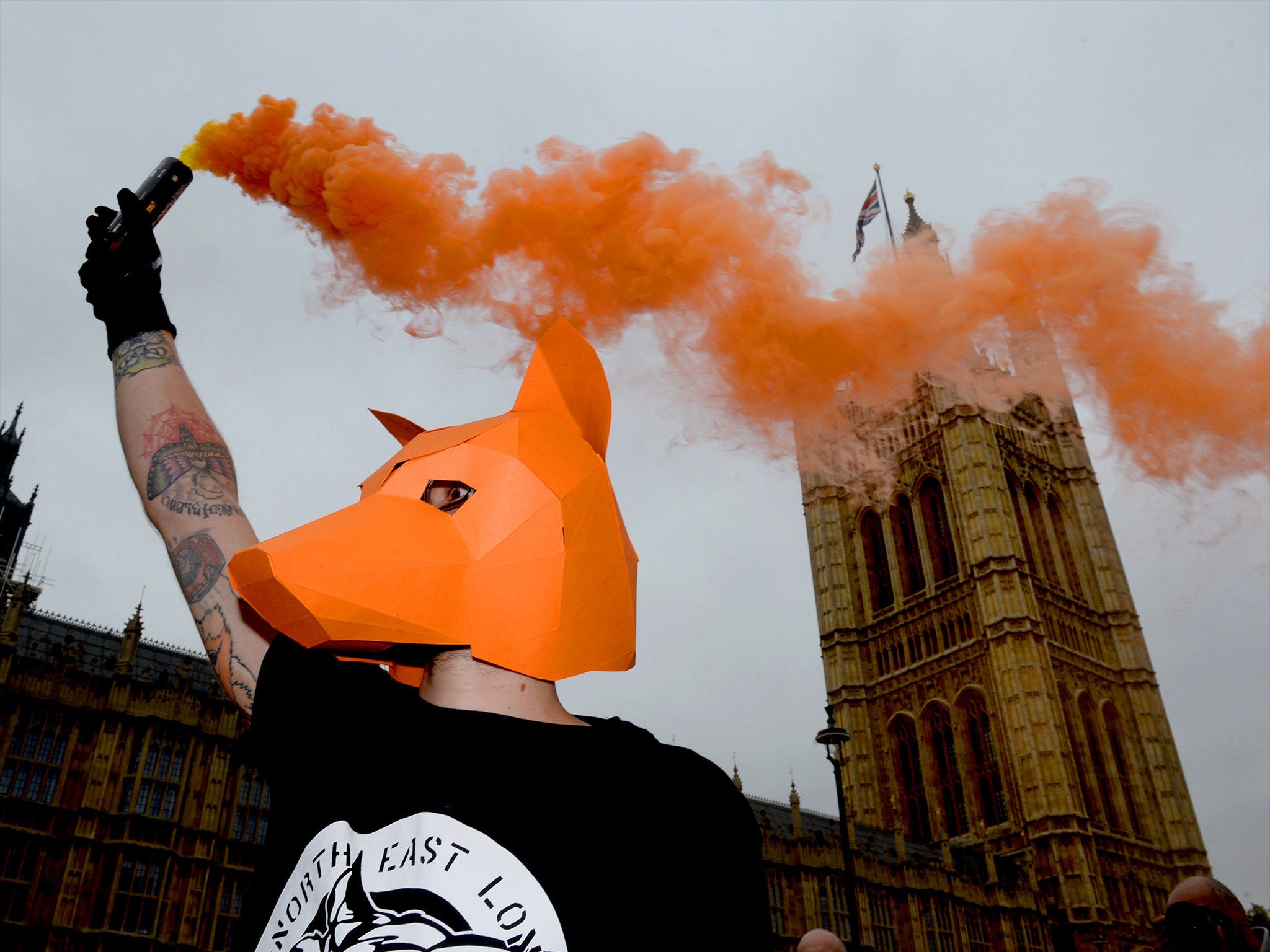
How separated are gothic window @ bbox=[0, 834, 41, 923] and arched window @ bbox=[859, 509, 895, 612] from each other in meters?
42.2

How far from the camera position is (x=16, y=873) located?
18359mm

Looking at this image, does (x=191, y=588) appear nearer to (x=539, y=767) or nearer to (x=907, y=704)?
(x=539, y=767)

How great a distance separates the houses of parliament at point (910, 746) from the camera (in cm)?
1983

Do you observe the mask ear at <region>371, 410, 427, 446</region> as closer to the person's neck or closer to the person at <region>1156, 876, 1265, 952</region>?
the person's neck

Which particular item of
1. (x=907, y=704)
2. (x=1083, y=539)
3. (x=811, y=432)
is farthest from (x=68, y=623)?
(x=1083, y=539)

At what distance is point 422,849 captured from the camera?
1462 millimetres

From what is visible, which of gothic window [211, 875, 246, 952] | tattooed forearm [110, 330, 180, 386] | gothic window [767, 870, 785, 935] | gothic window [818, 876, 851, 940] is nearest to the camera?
tattooed forearm [110, 330, 180, 386]

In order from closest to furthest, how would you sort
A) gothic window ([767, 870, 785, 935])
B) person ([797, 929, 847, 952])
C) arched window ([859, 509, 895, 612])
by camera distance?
person ([797, 929, 847, 952]), gothic window ([767, 870, 785, 935]), arched window ([859, 509, 895, 612])

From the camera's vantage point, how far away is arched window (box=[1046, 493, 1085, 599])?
2029 inches

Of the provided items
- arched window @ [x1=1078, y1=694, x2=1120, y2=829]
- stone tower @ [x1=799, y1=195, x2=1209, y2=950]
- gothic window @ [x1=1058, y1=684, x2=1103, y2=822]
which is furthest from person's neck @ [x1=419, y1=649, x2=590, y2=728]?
arched window @ [x1=1078, y1=694, x2=1120, y2=829]

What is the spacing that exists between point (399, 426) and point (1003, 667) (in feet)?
152

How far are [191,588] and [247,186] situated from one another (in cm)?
264

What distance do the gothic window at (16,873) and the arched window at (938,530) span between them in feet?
138

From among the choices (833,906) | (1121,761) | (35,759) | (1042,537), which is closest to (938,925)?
(833,906)
